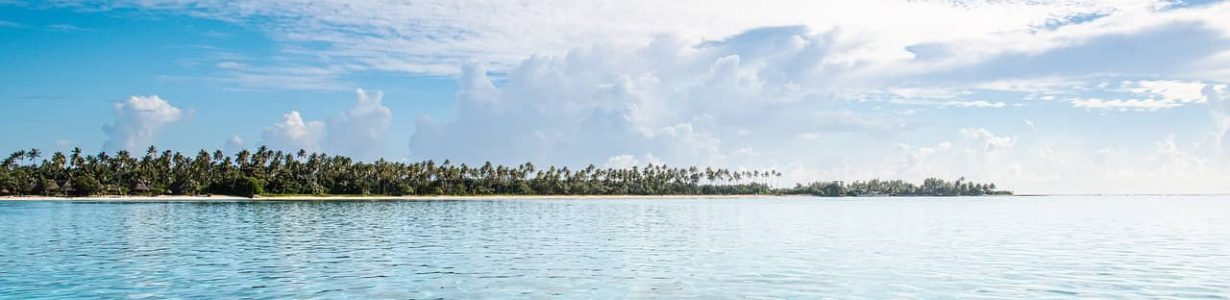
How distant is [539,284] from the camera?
105 feet

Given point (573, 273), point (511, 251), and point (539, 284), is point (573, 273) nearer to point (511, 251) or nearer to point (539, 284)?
point (539, 284)

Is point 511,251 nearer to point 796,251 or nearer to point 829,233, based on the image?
point 796,251

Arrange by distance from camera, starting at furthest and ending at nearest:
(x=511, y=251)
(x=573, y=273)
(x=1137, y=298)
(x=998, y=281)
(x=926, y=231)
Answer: (x=926, y=231) < (x=511, y=251) < (x=573, y=273) < (x=998, y=281) < (x=1137, y=298)

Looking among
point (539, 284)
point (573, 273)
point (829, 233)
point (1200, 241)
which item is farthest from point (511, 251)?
point (1200, 241)

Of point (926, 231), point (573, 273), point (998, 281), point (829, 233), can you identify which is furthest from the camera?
point (926, 231)

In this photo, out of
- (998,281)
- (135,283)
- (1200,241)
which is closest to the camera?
(135,283)

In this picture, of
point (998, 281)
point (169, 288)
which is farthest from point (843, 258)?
point (169, 288)

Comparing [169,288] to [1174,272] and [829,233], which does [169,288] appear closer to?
[1174,272]

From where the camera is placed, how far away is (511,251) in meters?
46.3

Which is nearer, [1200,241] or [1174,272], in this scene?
[1174,272]

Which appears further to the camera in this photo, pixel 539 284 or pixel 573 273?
pixel 573 273

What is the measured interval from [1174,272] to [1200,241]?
992 inches

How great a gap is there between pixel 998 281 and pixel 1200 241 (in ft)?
111

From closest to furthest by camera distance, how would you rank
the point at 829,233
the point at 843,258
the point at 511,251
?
the point at 843,258 → the point at 511,251 → the point at 829,233
